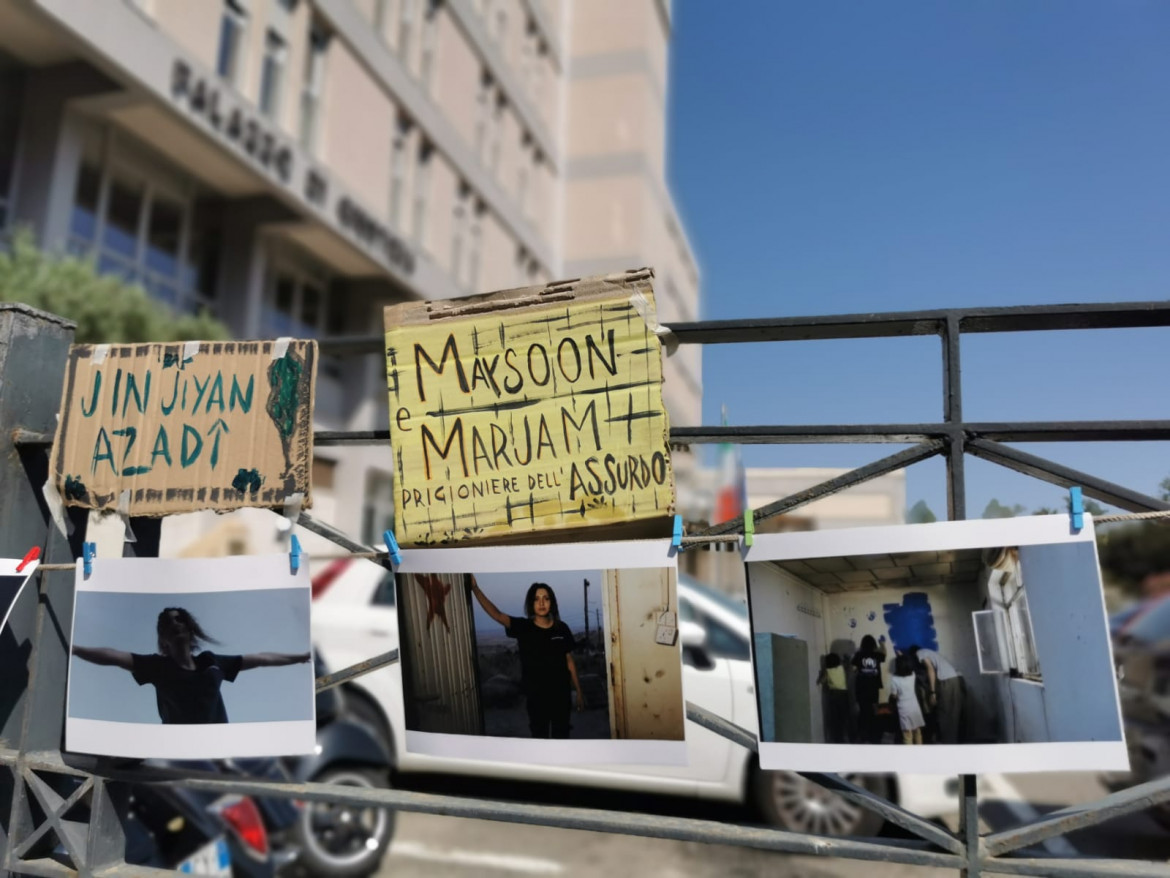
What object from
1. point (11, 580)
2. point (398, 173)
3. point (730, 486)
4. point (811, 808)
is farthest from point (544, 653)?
point (398, 173)

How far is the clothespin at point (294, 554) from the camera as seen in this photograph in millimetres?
1776


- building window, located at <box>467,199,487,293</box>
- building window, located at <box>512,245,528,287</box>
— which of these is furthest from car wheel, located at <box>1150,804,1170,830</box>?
building window, located at <box>512,245,528,287</box>

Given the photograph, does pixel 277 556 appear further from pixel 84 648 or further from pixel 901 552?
pixel 901 552

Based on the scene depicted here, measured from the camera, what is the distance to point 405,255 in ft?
55.9

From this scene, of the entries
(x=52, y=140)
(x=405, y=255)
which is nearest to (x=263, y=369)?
(x=52, y=140)

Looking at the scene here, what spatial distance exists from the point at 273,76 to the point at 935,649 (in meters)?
14.5

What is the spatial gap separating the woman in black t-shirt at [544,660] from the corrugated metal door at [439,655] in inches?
3.5

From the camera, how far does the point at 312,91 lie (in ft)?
47.4

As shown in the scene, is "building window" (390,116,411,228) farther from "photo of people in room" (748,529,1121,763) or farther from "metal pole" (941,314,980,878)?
"photo of people in room" (748,529,1121,763)

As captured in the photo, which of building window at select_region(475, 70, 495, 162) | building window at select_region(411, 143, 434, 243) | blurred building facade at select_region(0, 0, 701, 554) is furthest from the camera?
building window at select_region(475, 70, 495, 162)

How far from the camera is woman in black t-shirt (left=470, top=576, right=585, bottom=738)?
5.58 feet

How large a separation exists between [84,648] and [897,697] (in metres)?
1.75

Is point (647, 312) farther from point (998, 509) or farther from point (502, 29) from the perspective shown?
point (502, 29)

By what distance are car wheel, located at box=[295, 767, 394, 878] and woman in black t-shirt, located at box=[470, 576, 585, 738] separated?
10.1ft
